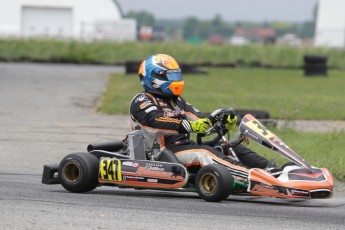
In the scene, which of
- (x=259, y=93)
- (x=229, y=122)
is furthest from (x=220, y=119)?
(x=259, y=93)

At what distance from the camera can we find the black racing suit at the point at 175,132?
7.74 m

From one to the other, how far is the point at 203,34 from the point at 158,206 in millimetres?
129924

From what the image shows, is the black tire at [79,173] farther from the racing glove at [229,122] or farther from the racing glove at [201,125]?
the racing glove at [229,122]

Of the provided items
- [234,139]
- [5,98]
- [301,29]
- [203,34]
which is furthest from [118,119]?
[301,29]

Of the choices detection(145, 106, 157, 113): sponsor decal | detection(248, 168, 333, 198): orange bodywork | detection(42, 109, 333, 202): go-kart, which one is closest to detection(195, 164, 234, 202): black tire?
detection(42, 109, 333, 202): go-kart

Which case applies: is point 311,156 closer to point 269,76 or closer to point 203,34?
point 269,76

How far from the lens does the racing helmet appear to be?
8.16 m

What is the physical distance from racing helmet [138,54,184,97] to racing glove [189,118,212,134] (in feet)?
1.45

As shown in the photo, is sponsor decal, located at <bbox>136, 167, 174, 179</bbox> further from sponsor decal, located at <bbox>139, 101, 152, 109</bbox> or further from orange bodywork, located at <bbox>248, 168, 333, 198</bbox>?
orange bodywork, located at <bbox>248, 168, 333, 198</bbox>

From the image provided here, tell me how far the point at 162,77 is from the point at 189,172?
935 mm

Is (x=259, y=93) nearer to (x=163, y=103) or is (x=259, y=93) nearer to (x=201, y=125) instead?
(x=163, y=103)

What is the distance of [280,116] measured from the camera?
16.3m

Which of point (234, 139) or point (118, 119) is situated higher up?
point (234, 139)

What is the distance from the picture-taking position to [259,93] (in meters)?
21.7
